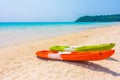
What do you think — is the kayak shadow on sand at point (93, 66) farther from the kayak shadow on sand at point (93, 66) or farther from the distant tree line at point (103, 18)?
the distant tree line at point (103, 18)

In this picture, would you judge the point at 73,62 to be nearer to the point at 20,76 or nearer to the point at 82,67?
the point at 82,67

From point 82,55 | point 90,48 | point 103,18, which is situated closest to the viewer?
point 82,55

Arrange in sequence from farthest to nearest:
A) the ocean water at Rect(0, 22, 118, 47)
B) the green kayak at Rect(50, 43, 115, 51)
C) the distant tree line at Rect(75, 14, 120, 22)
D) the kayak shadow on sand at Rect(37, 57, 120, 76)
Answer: the distant tree line at Rect(75, 14, 120, 22)
the ocean water at Rect(0, 22, 118, 47)
the green kayak at Rect(50, 43, 115, 51)
the kayak shadow on sand at Rect(37, 57, 120, 76)

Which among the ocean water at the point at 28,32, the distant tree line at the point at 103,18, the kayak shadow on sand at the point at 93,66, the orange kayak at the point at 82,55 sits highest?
the orange kayak at the point at 82,55

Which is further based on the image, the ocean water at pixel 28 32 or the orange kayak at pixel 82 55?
the ocean water at pixel 28 32

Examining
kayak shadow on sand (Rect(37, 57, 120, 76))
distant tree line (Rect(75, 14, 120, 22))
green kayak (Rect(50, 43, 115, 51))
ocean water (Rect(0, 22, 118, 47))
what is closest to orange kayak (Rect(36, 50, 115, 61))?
kayak shadow on sand (Rect(37, 57, 120, 76))

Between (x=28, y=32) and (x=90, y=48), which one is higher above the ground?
(x=90, y=48)

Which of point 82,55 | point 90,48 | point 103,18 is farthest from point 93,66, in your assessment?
point 103,18

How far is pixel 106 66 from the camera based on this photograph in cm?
631

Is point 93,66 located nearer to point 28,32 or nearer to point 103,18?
point 28,32

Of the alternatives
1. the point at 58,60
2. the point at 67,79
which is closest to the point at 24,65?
the point at 58,60

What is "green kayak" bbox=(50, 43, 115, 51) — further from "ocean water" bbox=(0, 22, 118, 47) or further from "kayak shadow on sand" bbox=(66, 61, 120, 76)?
"ocean water" bbox=(0, 22, 118, 47)

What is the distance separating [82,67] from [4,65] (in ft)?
7.34

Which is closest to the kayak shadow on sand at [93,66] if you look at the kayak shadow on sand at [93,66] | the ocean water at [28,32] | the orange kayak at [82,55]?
the kayak shadow on sand at [93,66]
